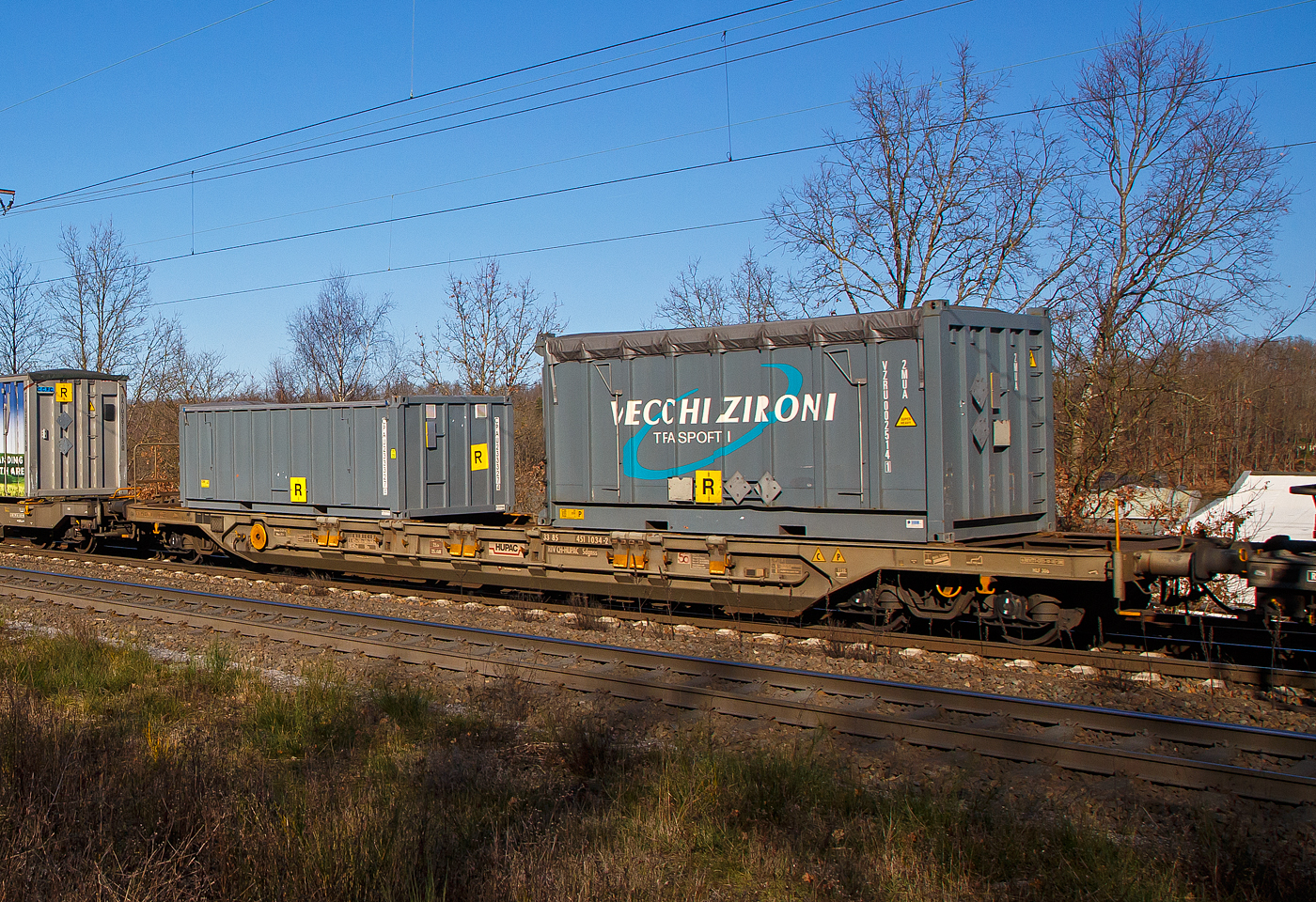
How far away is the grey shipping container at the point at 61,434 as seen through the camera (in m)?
18.9

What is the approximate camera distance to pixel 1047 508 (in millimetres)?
10938

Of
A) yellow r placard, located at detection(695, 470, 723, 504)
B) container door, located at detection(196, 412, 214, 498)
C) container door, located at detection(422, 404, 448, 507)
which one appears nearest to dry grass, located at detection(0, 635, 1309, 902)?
yellow r placard, located at detection(695, 470, 723, 504)

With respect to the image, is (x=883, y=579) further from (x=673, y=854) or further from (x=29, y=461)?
(x=29, y=461)

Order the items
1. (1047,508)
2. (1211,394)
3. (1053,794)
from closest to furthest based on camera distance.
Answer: (1053,794) → (1047,508) → (1211,394)

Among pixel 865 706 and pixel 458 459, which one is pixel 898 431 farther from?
pixel 458 459

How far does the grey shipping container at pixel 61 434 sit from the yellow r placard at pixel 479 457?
967cm

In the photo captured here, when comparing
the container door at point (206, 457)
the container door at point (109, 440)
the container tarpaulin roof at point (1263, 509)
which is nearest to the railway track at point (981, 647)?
A: the container door at point (206, 457)

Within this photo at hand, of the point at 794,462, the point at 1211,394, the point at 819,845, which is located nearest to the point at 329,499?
the point at 794,462

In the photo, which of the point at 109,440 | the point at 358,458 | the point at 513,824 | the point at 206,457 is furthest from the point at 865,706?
the point at 109,440

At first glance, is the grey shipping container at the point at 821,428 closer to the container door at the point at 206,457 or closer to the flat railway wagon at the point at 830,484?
the flat railway wagon at the point at 830,484

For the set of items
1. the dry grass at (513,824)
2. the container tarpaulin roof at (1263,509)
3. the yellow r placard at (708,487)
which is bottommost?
the dry grass at (513,824)

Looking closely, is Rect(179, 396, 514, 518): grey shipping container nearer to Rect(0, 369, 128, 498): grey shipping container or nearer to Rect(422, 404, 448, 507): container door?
Rect(422, 404, 448, 507): container door

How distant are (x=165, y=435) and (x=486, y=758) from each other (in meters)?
31.0

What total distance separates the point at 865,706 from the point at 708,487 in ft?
13.8
